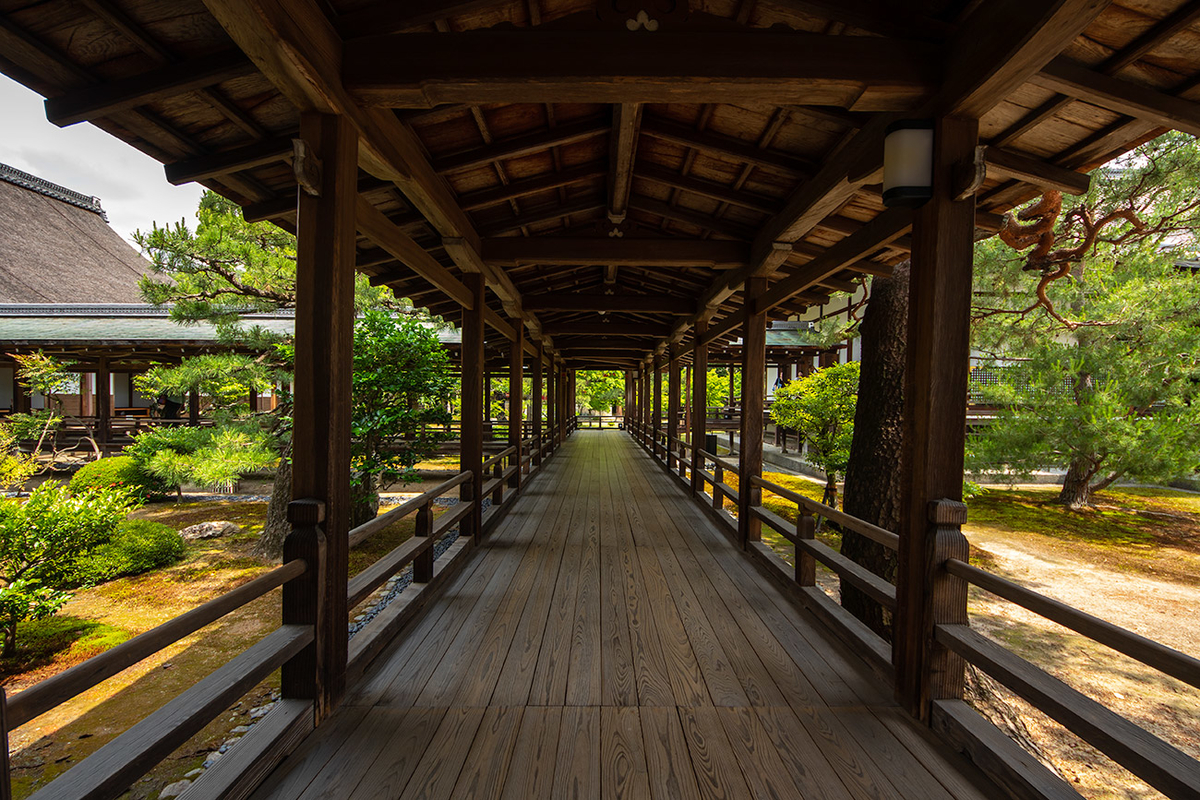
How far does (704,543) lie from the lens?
17.9ft

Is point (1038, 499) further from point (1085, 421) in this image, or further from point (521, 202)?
point (521, 202)

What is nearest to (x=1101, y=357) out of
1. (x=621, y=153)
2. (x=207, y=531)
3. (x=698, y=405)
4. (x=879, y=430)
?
(x=698, y=405)

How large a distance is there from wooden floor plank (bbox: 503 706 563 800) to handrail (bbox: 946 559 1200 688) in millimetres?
1647

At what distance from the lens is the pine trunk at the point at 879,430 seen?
15.9 ft

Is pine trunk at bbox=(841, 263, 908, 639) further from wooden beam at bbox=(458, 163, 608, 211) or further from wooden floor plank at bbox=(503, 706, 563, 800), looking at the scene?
wooden floor plank at bbox=(503, 706, 563, 800)

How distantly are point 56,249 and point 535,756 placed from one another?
29.5 metres

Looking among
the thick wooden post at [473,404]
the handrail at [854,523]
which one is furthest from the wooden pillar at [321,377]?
the thick wooden post at [473,404]

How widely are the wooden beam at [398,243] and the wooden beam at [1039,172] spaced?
293cm

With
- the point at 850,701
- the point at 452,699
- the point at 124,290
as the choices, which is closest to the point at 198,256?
the point at 452,699

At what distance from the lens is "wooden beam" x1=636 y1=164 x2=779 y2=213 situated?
4371 millimetres

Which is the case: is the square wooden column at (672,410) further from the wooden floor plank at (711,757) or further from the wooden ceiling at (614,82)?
the wooden floor plank at (711,757)

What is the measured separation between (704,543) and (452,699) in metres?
3.33

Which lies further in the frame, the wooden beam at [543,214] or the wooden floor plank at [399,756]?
the wooden beam at [543,214]

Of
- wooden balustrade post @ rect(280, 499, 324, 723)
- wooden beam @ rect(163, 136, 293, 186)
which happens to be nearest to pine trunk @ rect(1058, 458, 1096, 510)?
wooden balustrade post @ rect(280, 499, 324, 723)
